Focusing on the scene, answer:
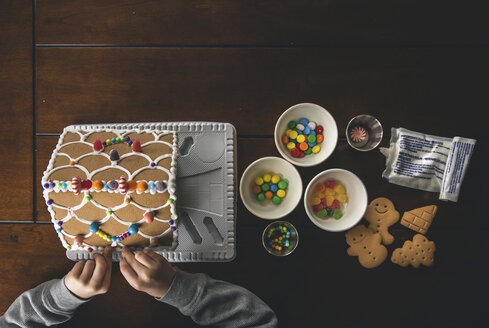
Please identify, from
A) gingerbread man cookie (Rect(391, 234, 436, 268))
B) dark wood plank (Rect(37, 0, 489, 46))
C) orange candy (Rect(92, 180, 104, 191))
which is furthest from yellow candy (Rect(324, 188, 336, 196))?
orange candy (Rect(92, 180, 104, 191))

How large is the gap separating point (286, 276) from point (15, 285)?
2.27ft

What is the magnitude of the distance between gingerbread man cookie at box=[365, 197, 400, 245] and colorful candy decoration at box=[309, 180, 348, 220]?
0.08m

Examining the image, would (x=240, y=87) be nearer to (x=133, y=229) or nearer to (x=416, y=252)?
(x=133, y=229)

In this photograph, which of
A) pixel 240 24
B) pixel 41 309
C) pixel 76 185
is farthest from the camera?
pixel 240 24

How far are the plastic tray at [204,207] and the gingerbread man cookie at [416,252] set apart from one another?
424mm

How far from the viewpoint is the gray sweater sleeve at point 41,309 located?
665 millimetres

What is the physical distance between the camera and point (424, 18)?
2.56ft

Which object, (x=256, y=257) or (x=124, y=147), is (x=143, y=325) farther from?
(x=124, y=147)

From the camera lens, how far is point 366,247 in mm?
747

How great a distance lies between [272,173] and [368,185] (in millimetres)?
250

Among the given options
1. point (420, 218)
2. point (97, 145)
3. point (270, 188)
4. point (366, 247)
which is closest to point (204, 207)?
point (270, 188)

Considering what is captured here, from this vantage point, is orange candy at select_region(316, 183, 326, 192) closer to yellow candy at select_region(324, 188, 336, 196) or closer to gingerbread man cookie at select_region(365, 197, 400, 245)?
yellow candy at select_region(324, 188, 336, 196)

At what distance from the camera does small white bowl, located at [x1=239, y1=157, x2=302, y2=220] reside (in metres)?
0.70

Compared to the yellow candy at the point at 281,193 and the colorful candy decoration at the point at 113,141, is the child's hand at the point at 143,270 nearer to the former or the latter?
the colorful candy decoration at the point at 113,141
